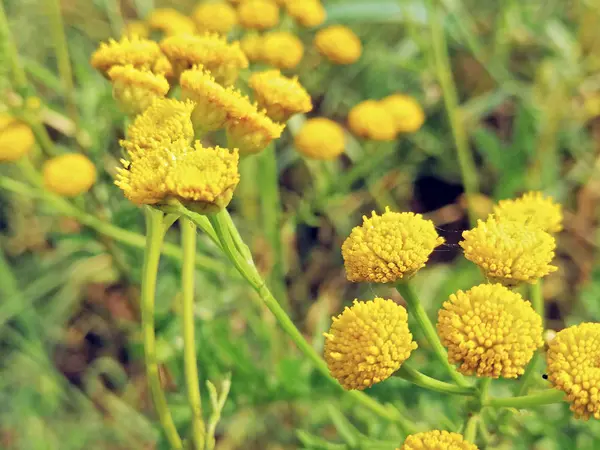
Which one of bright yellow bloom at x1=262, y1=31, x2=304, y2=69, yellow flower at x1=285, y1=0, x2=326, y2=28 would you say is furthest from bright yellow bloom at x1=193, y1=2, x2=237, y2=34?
bright yellow bloom at x1=262, y1=31, x2=304, y2=69

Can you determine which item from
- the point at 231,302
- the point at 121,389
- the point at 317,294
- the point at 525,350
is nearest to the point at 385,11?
the point at 317,294

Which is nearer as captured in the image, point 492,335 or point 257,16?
point 492,335

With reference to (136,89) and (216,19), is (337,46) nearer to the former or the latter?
(216,19)

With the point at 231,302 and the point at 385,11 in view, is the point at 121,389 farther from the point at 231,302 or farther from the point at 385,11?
the point at 385,11

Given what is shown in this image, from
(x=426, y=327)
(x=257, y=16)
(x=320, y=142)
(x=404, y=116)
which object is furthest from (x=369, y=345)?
(x=257, y=16)

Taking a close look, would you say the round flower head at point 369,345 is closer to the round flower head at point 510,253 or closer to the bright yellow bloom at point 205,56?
the round flower head at point 510,253

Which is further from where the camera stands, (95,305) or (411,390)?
(95,305)
